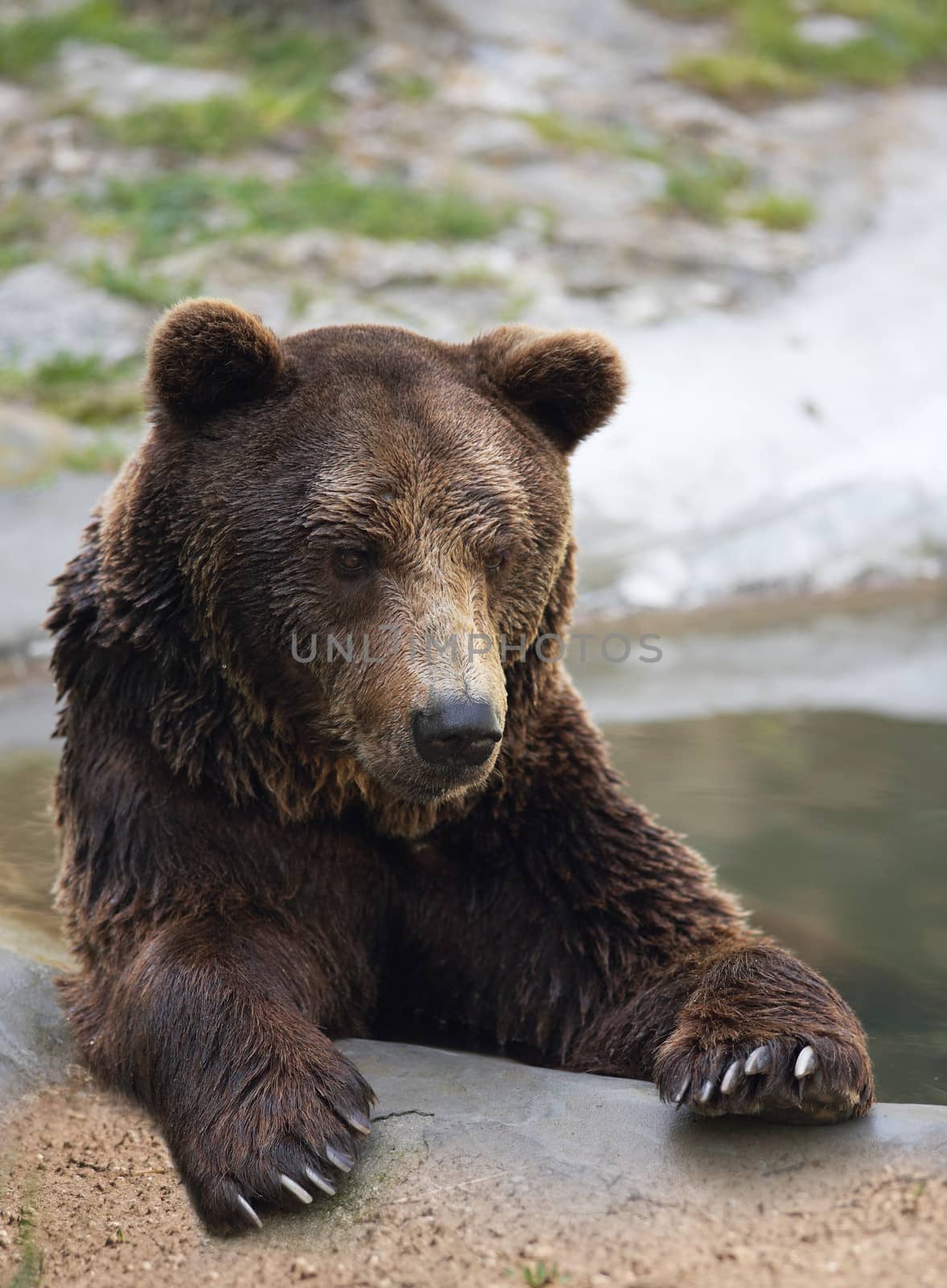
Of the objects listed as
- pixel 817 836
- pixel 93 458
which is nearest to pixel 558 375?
pixel 817 836

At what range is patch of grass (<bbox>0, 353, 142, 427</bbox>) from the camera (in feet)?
31.6

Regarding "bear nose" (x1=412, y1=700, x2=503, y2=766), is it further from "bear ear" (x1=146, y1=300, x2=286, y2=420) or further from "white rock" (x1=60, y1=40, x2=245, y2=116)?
"white rock" (x1=60, y1=40, x2=245, y2=116)

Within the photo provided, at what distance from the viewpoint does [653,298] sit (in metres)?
11.4

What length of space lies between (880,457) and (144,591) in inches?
276

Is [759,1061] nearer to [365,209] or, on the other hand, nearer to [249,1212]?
[249,1212]

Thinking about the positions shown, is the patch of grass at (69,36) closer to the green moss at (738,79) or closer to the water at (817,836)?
the green moss at (738,79)

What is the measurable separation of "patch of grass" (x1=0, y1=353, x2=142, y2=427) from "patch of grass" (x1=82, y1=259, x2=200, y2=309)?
2.77 feet

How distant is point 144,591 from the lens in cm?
363

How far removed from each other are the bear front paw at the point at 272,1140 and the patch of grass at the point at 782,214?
35.9ft

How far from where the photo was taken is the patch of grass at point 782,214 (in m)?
12.9

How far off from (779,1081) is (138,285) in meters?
9.06

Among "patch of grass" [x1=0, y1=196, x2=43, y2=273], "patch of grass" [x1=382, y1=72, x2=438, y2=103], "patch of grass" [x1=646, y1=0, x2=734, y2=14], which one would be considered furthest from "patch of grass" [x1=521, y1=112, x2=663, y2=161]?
"patch of grass" [x1=0, y1=196, x2=43, y2=273]

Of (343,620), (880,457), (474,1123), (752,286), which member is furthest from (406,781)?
(752,286)

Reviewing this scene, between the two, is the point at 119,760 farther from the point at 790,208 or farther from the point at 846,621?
the point at 790,208
